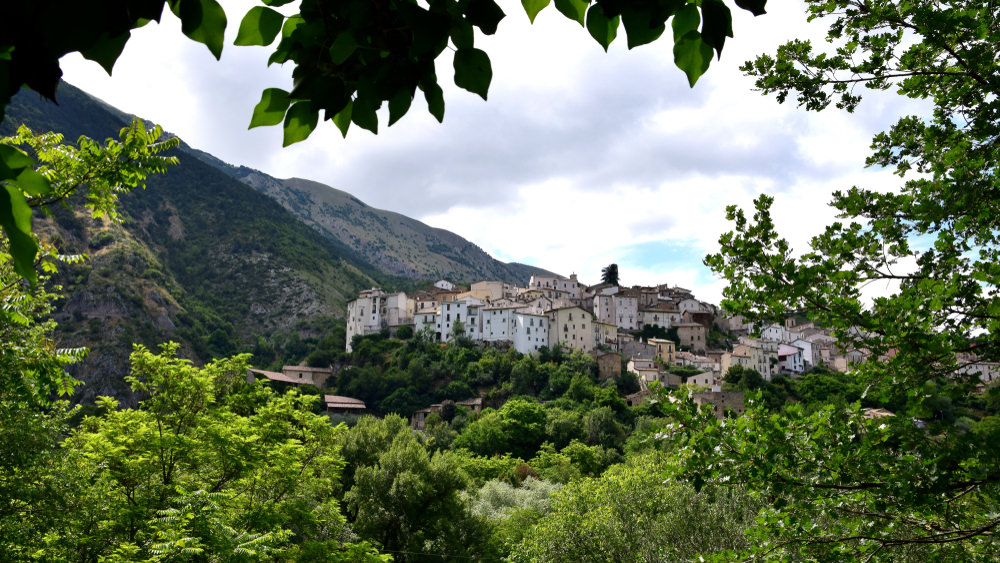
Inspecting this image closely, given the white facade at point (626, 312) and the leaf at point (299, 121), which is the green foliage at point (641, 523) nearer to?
the leaf at point (299, 121)

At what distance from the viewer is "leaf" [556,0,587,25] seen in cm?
145

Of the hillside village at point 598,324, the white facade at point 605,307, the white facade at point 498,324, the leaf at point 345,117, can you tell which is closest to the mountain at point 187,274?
the hillside village at point 598,324

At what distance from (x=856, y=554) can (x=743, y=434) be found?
118 cm

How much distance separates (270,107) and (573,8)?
0.72m

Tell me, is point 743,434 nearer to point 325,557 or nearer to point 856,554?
point 856,554

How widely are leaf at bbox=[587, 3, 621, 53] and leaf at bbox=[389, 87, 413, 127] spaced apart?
45 cm

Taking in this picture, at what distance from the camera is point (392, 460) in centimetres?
2314

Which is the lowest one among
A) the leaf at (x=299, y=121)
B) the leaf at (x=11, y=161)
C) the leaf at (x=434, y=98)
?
the leaf at (x=11, y=161)

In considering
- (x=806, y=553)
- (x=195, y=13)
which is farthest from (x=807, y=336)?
(x=195, y=13)

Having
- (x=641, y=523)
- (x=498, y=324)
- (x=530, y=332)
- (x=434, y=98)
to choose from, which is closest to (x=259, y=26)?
(x=434, y=98)

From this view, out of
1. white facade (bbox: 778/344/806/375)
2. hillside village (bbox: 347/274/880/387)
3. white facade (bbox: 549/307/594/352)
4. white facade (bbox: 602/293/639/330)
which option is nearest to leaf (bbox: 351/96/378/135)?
hillside village (bbox: 347/274/880/387)

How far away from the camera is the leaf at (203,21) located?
1182mm

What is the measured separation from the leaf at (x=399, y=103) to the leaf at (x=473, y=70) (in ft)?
0.37

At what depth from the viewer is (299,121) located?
1354 millimetres
